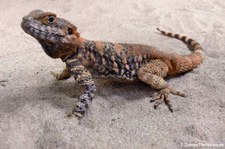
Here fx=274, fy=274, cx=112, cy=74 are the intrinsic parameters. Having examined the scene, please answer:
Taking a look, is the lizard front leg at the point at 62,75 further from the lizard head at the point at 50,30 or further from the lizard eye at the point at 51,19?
the lizard eye at the point at 51,19

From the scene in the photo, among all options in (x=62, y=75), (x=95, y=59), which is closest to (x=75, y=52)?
(x=95, y=59)

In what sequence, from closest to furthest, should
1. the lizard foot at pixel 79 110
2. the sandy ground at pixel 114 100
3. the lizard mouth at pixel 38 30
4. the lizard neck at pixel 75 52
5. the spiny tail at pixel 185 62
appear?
the sandy ground at pixel 114 100
the lizard mouth at pixel 38 30
the lizard foot at pixel 79 110
the lizard neck at pixel 75 52
the spiny tail at pixel 185 62

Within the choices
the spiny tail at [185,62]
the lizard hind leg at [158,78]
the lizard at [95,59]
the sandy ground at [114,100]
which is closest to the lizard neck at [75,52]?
the lizard at [95,59]

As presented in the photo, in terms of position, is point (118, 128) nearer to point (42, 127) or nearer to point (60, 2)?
point (42, 127)

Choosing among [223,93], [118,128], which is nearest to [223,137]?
[223,93]

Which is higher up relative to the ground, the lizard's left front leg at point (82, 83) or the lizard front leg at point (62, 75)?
the lizard's left front leg at point (82, 83)

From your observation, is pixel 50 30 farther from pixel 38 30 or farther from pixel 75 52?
pixel 75 52

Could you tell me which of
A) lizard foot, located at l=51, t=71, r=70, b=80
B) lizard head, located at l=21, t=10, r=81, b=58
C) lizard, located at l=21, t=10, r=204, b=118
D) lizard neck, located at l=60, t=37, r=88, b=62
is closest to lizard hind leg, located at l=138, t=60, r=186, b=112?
lizard, located at l=21, t=10, r=204, b=118

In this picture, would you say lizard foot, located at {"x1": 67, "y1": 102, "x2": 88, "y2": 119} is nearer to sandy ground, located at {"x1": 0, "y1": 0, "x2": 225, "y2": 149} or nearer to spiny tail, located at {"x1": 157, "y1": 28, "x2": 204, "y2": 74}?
sandy ground, located at {"x1": 0, "y1": 0, "x2": 225, "y2": 149}
